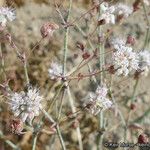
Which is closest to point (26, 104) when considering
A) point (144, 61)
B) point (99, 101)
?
point (99, 101)

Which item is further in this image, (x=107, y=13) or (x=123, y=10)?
(x=123, y=10)

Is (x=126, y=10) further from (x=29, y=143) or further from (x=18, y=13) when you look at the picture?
(x=18, y=13)

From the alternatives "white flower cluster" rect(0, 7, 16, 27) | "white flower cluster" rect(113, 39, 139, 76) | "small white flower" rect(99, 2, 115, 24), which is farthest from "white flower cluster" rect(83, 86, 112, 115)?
"white flower cluster" rect(0, 7, 16, 27)

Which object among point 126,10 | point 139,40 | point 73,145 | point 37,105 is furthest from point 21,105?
point 139,40

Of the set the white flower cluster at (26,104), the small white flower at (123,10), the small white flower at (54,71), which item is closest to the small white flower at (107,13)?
the small white flower at (123,10)

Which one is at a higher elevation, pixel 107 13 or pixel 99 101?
pixel 107 13

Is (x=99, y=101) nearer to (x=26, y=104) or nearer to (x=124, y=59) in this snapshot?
(x=124, y=59)

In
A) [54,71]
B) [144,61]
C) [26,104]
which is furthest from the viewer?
[144,61]
